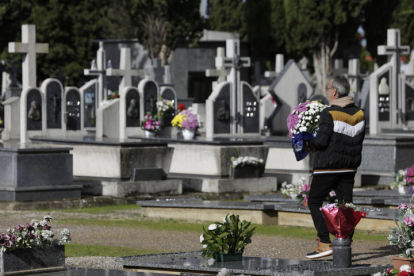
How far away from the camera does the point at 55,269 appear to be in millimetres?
8578

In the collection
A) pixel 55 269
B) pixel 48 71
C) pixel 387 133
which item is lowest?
pixel 55 269

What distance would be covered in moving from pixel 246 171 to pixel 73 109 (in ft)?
20.6

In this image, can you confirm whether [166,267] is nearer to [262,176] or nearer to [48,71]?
[262,176]

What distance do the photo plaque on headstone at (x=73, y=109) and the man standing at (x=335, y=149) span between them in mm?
14201

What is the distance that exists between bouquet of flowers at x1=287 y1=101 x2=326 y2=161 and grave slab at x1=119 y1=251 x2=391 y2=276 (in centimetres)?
108

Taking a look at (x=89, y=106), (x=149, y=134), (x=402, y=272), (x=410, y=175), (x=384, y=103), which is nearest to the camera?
(x=402, y=272)

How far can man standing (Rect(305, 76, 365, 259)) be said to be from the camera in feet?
30.1

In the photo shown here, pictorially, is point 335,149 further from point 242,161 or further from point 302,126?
point 242,161

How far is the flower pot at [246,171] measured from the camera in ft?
59.8

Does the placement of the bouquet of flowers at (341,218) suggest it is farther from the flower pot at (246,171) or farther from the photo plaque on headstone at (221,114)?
the photo plaque on headstone at (221,114)

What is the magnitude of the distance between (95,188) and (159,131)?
14.9 ft

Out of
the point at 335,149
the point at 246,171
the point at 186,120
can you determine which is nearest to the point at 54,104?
the point at 186,120

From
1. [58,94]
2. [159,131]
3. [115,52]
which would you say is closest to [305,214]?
[159,131]

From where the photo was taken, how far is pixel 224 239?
8.71 metres
